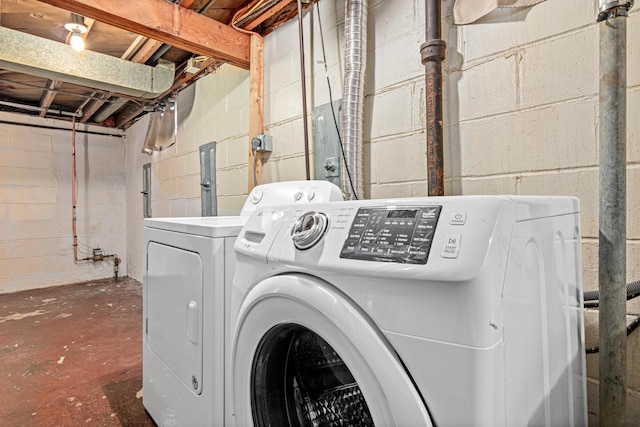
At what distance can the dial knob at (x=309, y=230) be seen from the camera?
2.33 feet

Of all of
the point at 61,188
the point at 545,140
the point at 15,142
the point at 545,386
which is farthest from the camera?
the point at 61,188

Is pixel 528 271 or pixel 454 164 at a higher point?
pixel 454 164

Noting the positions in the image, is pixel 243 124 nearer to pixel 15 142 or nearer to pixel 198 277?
pixel 198 277

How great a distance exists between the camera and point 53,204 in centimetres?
413

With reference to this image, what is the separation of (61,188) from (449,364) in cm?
507

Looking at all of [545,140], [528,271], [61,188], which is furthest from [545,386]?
[61,188]

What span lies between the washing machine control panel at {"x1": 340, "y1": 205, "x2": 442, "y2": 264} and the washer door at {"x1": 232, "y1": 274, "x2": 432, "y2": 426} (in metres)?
0.10

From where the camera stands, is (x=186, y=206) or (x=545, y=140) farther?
(x=186, y=206)

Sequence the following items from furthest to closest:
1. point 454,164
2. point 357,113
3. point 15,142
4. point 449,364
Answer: point 15,142 < point 357,113 < point 454,164 < point 449,364

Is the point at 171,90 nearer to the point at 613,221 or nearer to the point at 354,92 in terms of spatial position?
the point at 354,92

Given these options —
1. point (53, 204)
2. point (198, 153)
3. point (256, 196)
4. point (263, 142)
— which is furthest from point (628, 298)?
point (53, 204)

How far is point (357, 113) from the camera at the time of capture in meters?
1.56

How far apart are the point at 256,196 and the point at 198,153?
4.94ft

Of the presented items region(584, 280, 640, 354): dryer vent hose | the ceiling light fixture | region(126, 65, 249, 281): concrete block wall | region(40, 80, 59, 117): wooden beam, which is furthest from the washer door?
region(40, 80, 59, 117): wooden beam
